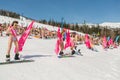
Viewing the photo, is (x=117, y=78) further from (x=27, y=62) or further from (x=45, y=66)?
(x=27, y=62)

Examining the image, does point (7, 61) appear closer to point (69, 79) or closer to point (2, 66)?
point (2, 66)

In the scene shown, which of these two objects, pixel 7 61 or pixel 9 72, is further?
pixel 7 61

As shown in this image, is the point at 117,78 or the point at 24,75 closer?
the point at 24,75

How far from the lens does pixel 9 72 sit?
11.4 m

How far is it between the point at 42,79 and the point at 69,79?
121 cm

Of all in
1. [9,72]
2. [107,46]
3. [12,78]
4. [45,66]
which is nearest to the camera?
[12,78]

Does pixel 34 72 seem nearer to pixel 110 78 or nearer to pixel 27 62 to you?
pixel 27 62

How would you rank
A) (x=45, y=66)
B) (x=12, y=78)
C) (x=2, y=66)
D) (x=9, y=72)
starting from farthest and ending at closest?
(x=45, y=66) → (x=2, y=66) → (x=9, y=72) → (x=12, y=78)

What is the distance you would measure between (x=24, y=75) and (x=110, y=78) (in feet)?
13.2

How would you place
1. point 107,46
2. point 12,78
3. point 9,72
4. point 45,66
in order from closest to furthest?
point 12,78 < point 9,72 < point 45,66 < point 107,46

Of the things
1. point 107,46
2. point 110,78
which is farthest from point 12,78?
point 107,46

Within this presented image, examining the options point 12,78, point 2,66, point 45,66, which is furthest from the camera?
point 45,66

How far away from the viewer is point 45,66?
13320mm

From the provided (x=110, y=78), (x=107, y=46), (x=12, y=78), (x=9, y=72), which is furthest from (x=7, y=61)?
(x=107, y=46)
